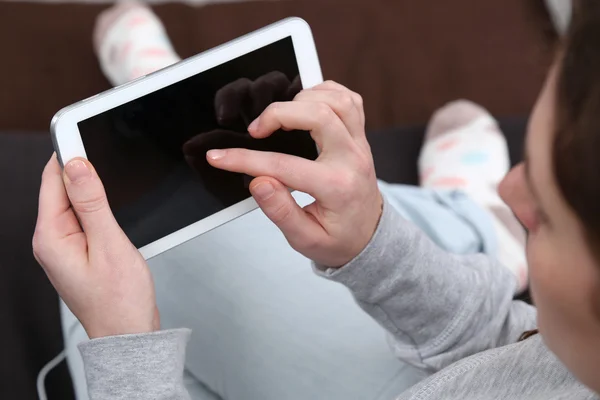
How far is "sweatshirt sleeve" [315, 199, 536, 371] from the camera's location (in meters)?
0.57

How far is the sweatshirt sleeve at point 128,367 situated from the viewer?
491mm

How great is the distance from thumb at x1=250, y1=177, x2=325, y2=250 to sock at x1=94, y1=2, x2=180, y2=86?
1.84ft

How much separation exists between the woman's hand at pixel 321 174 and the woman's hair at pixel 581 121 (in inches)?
7.5

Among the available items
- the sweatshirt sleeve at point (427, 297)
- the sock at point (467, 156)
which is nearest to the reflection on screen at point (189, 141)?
the sweatshirt sleeve at point (427, 297)

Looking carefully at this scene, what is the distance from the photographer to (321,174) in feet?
1.65

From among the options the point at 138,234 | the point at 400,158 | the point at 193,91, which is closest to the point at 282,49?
the point at 193,91

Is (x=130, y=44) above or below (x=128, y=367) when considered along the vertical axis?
above

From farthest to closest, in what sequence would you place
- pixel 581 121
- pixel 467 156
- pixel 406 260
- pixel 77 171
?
pixel 467 156 < pixel 406 260 < pixel 77 171 < pixel 581 121

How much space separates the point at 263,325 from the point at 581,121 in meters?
0.45

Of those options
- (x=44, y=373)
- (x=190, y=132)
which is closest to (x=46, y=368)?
(x=44, y=373)

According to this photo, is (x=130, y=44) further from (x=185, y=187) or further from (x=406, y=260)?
(x=406, y=260)

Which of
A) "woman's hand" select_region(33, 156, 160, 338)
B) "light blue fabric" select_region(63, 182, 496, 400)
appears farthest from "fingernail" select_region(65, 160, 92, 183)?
"light blue fabric" select_region(63, 182, 496, 400)

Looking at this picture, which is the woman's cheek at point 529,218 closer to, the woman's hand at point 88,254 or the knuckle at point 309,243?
the knuckle at point 309,243

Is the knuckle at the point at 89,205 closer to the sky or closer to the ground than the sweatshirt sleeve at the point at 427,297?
closer to the sky
